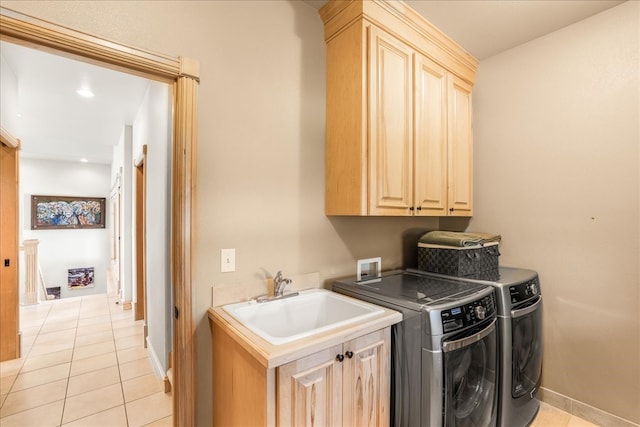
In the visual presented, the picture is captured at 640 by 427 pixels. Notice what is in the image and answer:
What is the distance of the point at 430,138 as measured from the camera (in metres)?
1.92

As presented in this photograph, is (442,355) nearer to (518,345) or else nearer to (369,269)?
(518,345)

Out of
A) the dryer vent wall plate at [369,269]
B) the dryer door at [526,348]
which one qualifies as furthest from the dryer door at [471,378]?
the dryer vent wall plate at [369,269]

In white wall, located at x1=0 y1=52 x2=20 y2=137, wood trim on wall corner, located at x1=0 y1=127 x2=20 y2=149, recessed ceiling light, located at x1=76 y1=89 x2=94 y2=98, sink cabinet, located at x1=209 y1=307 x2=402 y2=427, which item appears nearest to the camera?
sink cabinet, located at x1=209 y1=307 x2=402 y2=427

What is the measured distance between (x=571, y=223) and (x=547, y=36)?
1317 mm

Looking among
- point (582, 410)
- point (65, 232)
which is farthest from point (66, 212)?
point (582, 410)

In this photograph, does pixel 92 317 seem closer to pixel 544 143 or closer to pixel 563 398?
pixel 563 398

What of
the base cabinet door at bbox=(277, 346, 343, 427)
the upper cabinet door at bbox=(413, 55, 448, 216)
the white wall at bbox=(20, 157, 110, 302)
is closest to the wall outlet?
the base cabinet door at bbox=(277, 346, 343, 427)

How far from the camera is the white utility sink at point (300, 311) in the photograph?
1.40 meters

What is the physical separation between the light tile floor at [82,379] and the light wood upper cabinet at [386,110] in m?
1.99

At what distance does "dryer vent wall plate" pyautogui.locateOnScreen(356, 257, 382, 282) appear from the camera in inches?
78.0

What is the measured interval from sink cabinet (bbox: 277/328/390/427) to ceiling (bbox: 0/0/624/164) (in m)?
1.88

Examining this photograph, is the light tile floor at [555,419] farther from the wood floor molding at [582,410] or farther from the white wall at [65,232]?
the white wall at [65,232]

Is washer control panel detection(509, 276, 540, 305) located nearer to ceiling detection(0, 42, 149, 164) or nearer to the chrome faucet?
the chrome faucet

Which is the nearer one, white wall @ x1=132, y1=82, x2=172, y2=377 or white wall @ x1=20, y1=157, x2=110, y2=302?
white wall @ x1=132, y1=82, x2=172, y2=377
